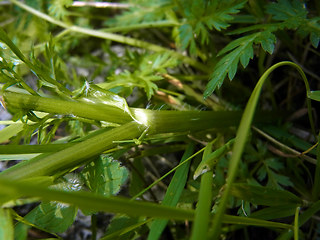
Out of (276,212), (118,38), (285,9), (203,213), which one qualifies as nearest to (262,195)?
(276,212)

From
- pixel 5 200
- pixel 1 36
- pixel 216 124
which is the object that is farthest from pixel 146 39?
pixel 5 200

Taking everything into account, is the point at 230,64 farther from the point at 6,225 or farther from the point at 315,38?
the point at 6,225

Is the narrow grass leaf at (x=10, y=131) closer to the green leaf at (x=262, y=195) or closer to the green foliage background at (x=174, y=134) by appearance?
the green foliage background at (x=174, y=134)

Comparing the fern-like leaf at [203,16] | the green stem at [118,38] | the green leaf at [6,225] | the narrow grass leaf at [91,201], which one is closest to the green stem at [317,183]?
the narrow grass leaf at [91,201]

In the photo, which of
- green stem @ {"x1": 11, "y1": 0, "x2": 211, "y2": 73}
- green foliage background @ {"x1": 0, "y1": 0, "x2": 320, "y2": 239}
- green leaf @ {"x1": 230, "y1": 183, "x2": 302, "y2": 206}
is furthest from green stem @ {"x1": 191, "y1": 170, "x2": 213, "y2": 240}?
green stem @ {"x1": 11, "y1": 0, "x2": 211, "y2": 73}

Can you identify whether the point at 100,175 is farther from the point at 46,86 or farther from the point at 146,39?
the point at 146,39
